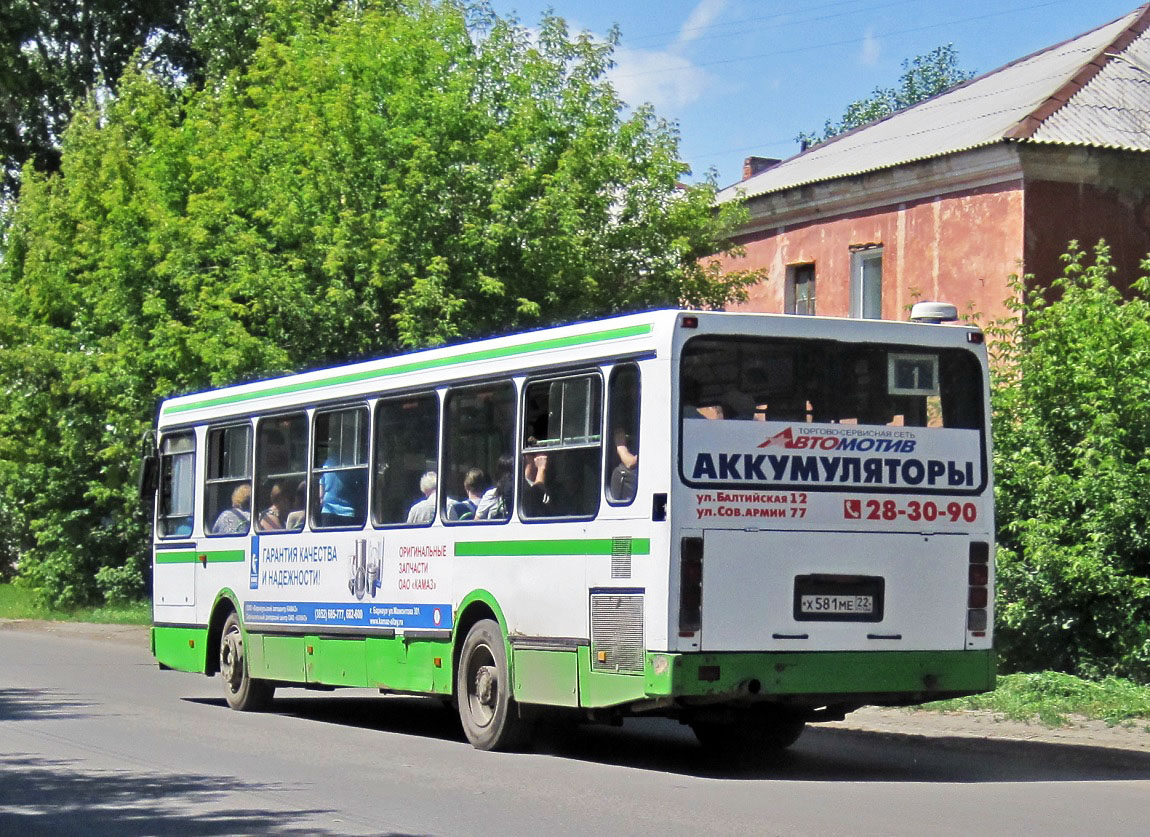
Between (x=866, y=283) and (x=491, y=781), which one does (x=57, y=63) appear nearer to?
(x=866, y=283)

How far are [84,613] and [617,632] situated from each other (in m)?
23.7

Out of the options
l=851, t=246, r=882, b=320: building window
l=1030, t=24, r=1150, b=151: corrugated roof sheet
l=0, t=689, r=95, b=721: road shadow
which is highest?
l=1030, t=24, r=1150, b=151: corrugated roof sheet

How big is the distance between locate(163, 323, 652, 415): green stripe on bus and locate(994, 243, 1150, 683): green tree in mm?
5647

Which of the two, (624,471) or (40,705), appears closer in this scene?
(624,471)

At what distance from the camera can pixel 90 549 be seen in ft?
111

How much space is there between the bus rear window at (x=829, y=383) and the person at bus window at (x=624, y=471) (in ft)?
1.67

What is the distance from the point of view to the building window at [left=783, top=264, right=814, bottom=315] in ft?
98.2

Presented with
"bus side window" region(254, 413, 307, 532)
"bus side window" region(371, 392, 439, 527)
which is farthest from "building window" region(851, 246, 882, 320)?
"bus side window" region(371, 392, 439, 527)

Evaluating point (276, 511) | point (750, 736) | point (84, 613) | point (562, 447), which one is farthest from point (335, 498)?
point (84, 613)

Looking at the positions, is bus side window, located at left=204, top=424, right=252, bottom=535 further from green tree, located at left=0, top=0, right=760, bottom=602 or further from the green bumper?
green tree, located at left=0, top=0, right=760, bottom=602

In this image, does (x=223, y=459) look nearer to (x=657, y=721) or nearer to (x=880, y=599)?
(x=657, y=721)

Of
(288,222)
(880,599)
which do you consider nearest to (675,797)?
(880,599)

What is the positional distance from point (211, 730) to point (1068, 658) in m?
7.78

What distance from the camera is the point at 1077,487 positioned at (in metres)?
15.9
